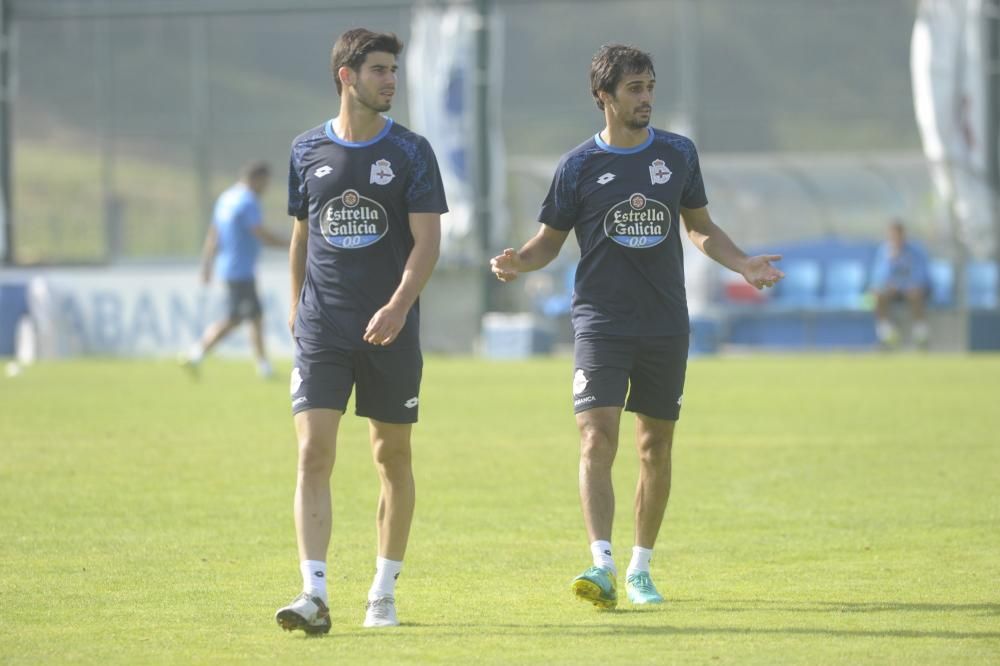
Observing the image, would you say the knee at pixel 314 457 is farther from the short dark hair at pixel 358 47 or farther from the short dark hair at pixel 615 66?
the short dark hair at pixel 615 66

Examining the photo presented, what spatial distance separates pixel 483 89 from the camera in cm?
2867

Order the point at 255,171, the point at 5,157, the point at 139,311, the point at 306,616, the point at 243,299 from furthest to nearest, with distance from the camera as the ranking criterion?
1. the point at 5,157
2. the point at 139,311
3. the point at 243,299
4. the point at 255,171
5. the point at 306,616

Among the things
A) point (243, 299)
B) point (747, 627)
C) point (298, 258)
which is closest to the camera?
point (747, 627)

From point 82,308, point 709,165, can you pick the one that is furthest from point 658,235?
point 709,165

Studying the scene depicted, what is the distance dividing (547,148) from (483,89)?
142ft

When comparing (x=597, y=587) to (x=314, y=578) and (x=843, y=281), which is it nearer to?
(x=314, y=578)

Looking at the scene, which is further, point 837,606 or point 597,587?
point 837,606

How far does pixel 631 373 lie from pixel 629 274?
418mm

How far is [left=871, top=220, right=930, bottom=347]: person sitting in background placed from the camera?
26.1 m

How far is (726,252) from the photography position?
7.71 meters

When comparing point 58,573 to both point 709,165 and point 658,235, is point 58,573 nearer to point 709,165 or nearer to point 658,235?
point 658,235

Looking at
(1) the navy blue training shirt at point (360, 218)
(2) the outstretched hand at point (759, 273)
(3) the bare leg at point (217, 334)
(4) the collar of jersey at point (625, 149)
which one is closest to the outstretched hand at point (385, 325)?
(1) the navy blue training shirt at point (360, 218)

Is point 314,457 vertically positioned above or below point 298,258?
below

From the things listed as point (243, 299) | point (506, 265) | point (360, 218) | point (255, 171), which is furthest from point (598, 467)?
point (243, 299)
